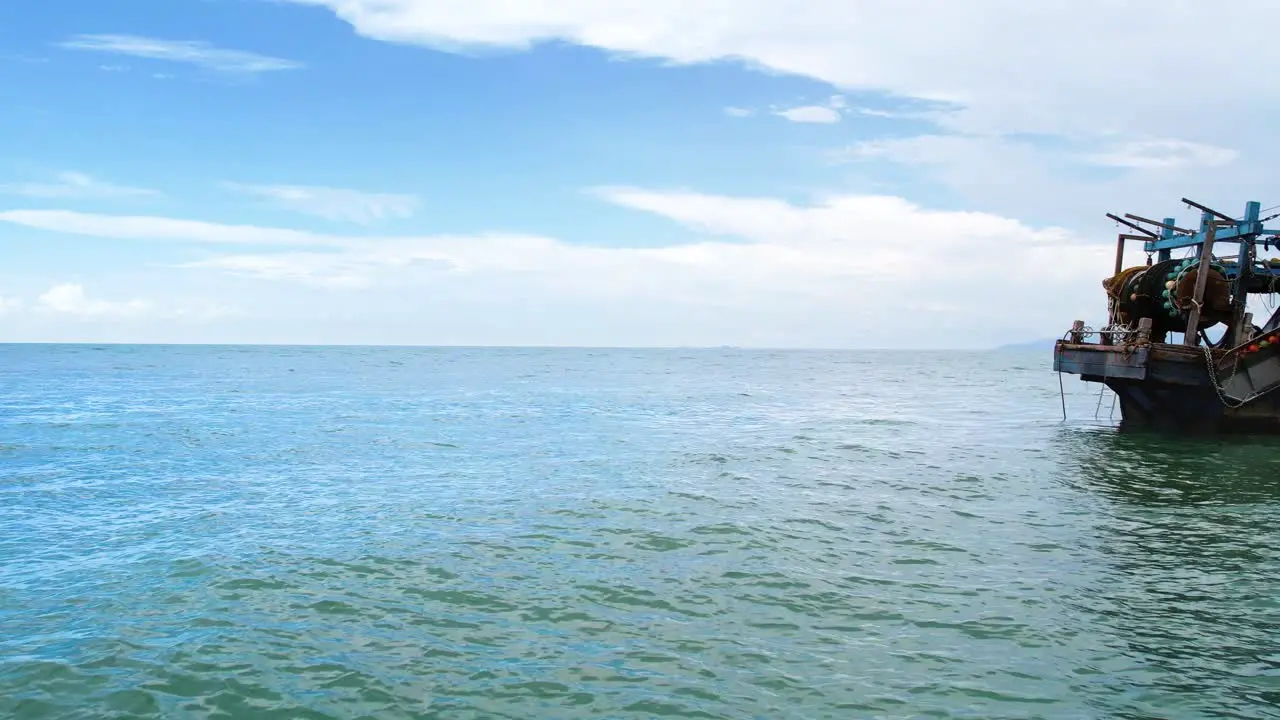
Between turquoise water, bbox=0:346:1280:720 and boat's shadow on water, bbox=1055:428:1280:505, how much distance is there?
179 millimetres

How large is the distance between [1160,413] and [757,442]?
15849 millimetres

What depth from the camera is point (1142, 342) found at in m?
27.5

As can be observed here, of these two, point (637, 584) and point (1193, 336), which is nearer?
point (637, 584)

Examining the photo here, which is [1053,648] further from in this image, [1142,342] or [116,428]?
[116,428]

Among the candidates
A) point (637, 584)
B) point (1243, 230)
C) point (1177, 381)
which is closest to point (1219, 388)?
point (1177, 381)

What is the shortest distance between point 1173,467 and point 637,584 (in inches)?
723

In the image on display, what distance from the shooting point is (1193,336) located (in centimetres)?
2800

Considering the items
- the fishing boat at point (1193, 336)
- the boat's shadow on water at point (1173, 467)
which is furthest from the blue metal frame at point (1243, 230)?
the boat's shadow on water at point (1173, 467)

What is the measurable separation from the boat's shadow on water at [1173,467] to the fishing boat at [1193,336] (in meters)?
1.29

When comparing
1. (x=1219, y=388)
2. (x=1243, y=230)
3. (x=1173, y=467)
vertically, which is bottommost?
(x=1173, y=467)

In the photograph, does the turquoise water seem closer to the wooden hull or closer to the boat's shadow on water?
the boat's shadow on water

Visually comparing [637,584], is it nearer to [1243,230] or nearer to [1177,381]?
[1177,381]

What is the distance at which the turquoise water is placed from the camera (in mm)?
8008

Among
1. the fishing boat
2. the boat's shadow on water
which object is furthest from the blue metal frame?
the boat's shadow on water
